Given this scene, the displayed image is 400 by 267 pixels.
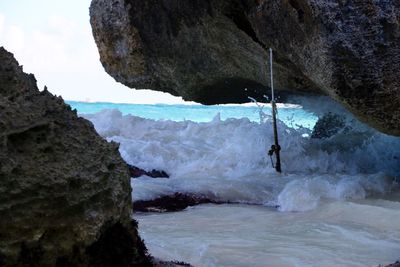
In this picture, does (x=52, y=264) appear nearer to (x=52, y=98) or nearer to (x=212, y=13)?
(x=52, y=98)

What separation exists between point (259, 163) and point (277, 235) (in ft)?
12.3

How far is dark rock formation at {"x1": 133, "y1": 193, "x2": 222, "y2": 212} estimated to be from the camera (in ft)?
17.2

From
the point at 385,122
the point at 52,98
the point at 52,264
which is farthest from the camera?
→ the point at 385,122

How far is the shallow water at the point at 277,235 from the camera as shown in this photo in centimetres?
320

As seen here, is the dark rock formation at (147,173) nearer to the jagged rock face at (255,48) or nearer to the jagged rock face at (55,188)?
the jagged rock face at (255,48)

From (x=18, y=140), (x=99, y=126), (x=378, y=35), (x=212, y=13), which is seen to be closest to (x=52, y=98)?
(x=18, y=140)

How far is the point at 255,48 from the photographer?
6.79 m

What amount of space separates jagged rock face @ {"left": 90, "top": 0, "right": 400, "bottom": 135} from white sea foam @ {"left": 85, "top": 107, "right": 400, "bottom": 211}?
0.80 meters

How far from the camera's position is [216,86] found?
8.27 metres

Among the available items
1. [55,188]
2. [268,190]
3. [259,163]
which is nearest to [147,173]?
[259,163]

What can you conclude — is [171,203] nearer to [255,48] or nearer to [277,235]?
[277,235]

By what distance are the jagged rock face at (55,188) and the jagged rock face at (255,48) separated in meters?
2.94

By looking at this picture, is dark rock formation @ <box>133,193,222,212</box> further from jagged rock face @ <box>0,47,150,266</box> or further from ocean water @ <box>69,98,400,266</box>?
jagged rock face @ <box>0,47,150,266</box>

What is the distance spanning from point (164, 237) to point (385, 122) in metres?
2.50
